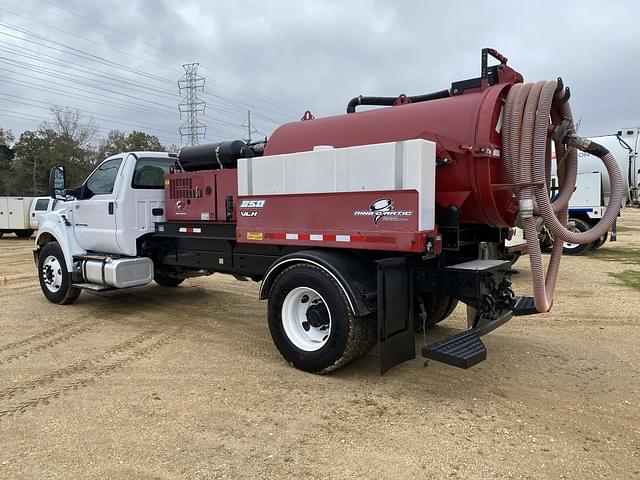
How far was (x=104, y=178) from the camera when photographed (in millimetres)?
7254

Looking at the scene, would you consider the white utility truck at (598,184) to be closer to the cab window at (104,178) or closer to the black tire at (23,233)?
the cab window at (104,178)

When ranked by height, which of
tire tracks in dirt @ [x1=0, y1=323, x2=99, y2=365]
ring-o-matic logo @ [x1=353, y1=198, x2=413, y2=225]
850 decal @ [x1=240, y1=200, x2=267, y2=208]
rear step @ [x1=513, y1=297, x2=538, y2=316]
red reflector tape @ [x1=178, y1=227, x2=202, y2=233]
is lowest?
tire tracks in dirt @ [x1=0, y1=323, x2=99, y2=365]

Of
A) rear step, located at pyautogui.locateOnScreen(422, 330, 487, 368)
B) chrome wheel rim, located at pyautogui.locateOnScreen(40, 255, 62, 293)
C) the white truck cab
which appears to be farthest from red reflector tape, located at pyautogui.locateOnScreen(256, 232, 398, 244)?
chrome wheel rim, located at pyautogui.locateOnScreen(40, 255, 62, 293)

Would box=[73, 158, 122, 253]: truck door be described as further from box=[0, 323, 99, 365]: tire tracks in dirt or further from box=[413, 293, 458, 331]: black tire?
box=[413, 293, 458, 331]: black tire

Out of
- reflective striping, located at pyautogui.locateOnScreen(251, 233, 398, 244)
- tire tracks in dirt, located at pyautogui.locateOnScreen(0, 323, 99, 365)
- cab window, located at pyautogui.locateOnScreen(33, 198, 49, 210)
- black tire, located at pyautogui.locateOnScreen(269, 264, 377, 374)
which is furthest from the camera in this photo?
cab window, located at pyautogui.locateOnScreen(33, 198, 49, 210)

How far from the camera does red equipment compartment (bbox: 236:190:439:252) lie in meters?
4.00

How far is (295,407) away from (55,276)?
540cm

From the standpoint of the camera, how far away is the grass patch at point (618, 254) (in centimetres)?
1292

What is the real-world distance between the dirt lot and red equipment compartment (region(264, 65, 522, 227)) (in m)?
1.57

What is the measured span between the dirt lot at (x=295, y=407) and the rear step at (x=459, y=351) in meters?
0.40

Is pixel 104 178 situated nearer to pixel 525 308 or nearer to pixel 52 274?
pixel 52 274

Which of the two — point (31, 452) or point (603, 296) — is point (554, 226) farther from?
point (603, 296)

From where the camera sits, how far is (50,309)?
292 inches

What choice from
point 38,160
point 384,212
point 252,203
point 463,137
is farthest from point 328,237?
point 38,160
